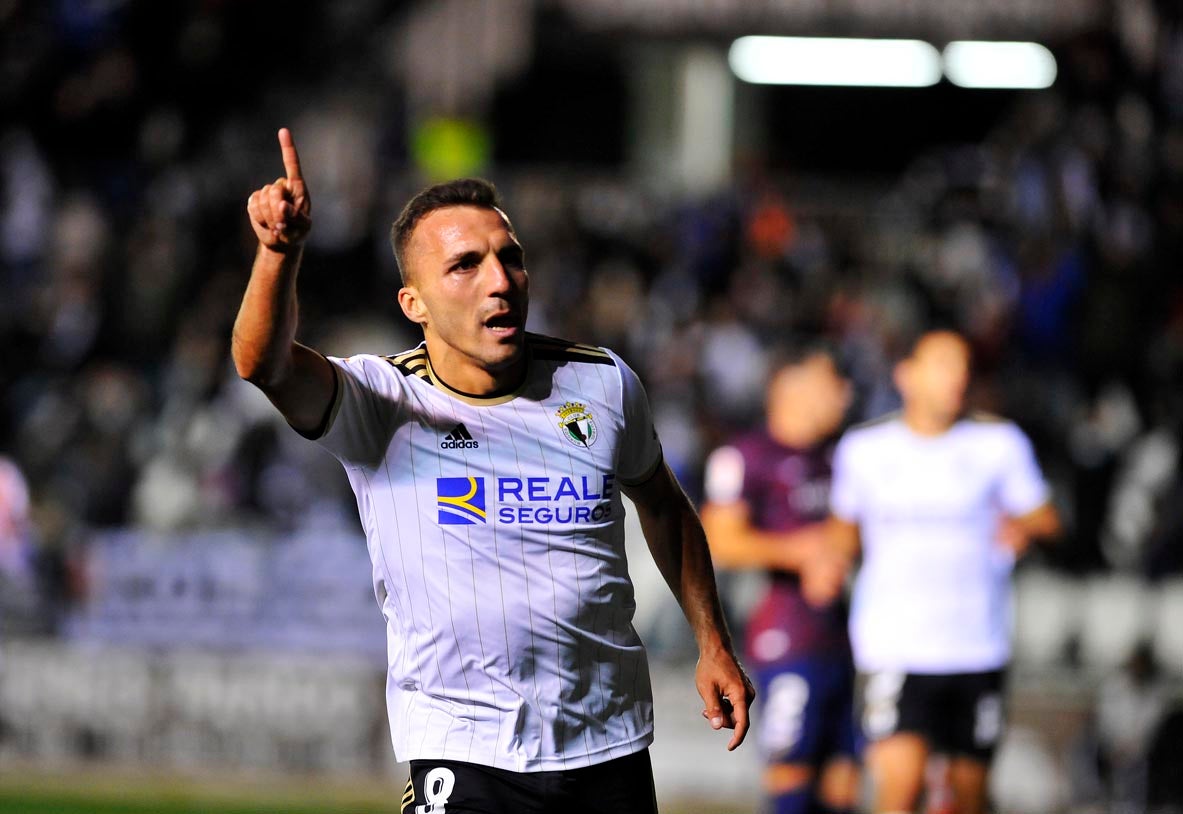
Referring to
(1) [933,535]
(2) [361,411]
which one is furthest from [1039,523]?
(2) [361,411]

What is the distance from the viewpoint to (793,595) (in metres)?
7.76

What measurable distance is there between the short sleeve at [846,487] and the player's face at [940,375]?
0.38 metres

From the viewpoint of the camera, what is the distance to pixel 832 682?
774 centimetres

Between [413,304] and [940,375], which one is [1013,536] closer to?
[940,375]

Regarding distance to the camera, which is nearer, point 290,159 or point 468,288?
point 290,159

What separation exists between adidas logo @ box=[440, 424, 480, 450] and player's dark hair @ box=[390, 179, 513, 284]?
369 mm

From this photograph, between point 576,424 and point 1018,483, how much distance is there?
4.13 meters

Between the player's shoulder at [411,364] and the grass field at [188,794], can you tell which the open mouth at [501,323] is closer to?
the player's shoulder at [411,364]

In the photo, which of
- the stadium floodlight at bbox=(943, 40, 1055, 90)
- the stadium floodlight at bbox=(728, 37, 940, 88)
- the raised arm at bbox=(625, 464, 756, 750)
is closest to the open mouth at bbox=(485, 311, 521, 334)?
the raised arm at bbox=(625, 464, 756, 750)

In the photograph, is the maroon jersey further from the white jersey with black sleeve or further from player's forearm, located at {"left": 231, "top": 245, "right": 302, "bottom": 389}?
player's forearm, located at {"left": 231, "top": 245, "right": 302, "bottom": 389}

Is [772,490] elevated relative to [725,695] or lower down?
elevated

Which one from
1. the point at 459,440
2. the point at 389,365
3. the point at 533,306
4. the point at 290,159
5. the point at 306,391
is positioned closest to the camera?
the point at 290,159

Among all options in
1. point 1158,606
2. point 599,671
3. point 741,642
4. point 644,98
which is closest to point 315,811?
point 741,642

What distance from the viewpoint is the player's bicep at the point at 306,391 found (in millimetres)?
3664
